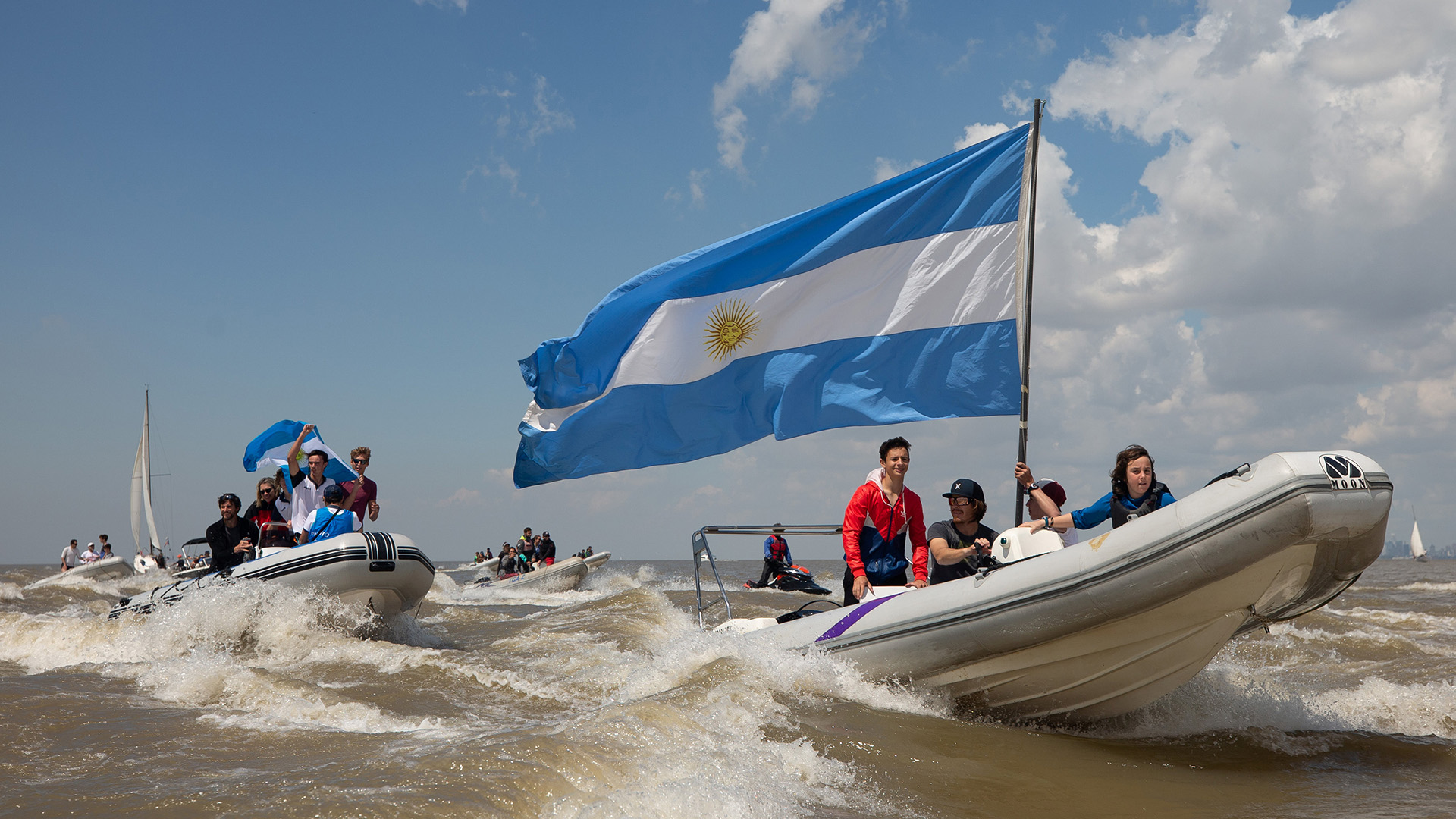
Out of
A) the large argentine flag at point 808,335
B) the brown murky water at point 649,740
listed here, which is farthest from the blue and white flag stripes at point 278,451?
the large argentine flag at point 808,335

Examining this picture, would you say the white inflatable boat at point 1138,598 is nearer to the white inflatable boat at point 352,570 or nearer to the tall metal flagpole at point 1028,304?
the tall metal flagpole at point 1028,304

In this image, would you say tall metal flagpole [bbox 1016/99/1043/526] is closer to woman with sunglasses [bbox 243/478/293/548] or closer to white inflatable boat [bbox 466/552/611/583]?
woman with sunglasses [bbox 243/478/293/548]

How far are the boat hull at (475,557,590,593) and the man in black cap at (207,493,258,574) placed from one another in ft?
44.5

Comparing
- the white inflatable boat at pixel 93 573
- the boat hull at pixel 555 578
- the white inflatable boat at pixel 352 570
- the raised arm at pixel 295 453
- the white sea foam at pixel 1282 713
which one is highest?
the raised arm at pixel 295 453

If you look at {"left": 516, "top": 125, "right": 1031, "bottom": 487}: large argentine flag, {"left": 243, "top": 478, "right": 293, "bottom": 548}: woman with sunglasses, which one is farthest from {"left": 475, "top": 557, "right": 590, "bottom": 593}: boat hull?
{"left": 516, "top": 125, "right": 1031, "bottom": 487}: large argentine flag

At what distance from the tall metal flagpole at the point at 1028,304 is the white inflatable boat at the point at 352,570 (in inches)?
220

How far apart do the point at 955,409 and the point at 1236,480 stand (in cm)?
226

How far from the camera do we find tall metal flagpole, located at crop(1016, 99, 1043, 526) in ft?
17.5

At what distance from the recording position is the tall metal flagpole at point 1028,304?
5.33 m

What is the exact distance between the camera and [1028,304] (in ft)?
18.8

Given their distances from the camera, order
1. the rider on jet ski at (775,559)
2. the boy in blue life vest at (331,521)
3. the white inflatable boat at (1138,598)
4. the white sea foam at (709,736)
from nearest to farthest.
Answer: the white sea foam at (709,736)
the white inflatable boat at (1138,598)
the boy in blue life vest at (331,521)
the rider on jet ski at (775,559)

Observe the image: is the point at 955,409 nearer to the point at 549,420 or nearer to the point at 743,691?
the point at 743,691

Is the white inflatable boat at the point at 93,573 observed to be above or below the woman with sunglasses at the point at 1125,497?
below

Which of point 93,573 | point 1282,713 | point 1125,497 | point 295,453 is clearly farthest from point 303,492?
point 93,573
